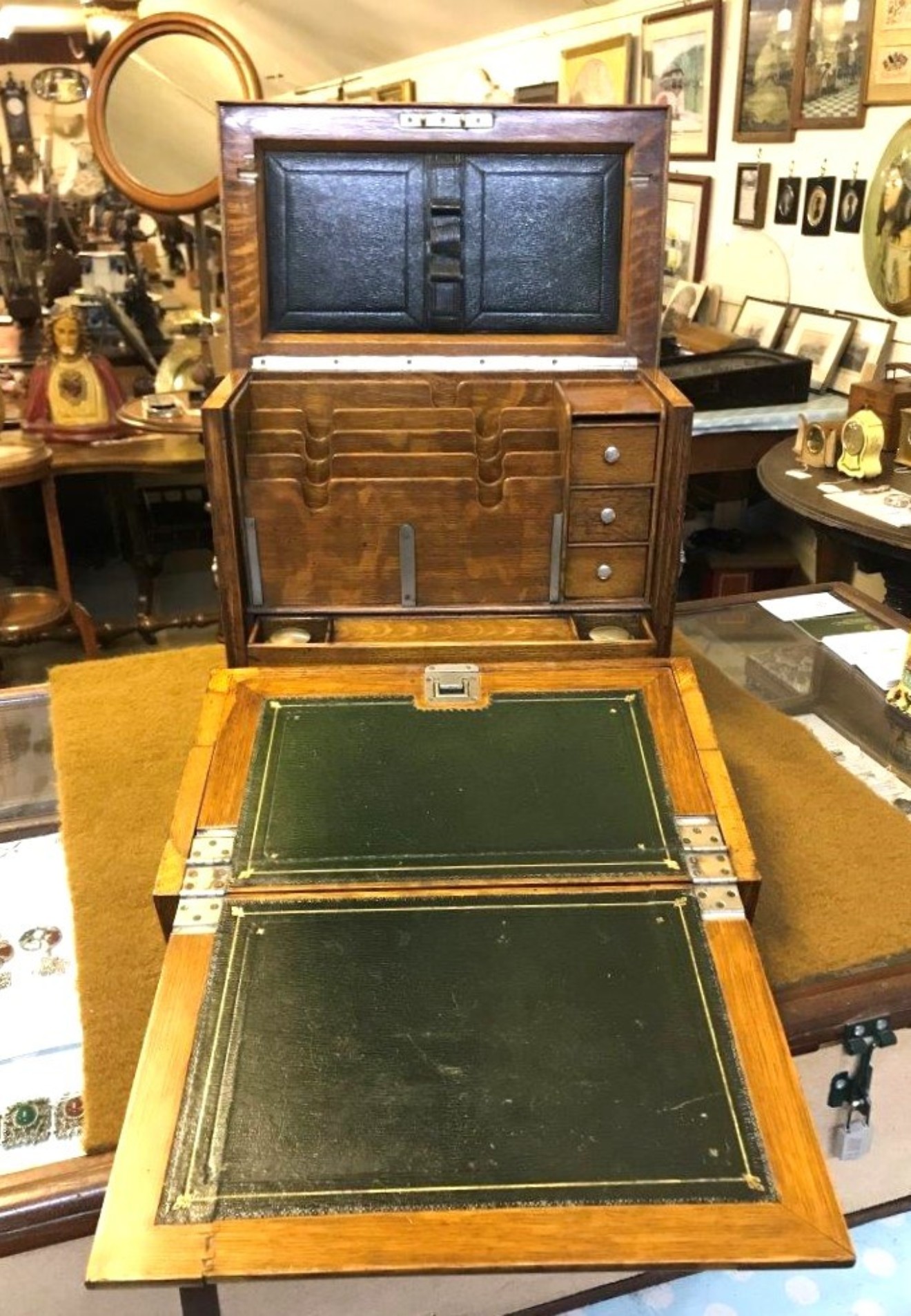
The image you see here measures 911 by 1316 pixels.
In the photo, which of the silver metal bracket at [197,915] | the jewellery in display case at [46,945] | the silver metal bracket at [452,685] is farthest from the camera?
the silver metal bracket at [452,685]

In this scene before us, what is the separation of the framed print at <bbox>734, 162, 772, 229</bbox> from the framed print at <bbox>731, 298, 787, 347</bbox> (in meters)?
0.23

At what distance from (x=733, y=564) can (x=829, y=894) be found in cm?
200

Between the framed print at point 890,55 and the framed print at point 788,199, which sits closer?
the framed print at point 890,55

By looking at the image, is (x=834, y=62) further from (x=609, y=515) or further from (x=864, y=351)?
(x=609, y=515)

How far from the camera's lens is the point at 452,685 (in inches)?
51.9

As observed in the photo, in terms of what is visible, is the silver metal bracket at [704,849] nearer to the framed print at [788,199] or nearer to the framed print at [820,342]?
the framed print at [820,342]

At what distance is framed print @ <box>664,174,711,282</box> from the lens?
3506 millimetres

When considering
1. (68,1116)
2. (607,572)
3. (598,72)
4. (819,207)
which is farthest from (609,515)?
(598,72)

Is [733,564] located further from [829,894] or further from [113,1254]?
[113,1254]

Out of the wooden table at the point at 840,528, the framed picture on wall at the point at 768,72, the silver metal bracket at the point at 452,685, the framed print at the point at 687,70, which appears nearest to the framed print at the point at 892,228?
the framed picture on wall at the point at 768,72

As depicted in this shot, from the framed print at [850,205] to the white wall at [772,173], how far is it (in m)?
0.02

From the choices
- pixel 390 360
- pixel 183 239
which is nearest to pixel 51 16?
pixel 183 239

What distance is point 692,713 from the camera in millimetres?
1251

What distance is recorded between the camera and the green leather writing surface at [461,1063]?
753 millimetres
